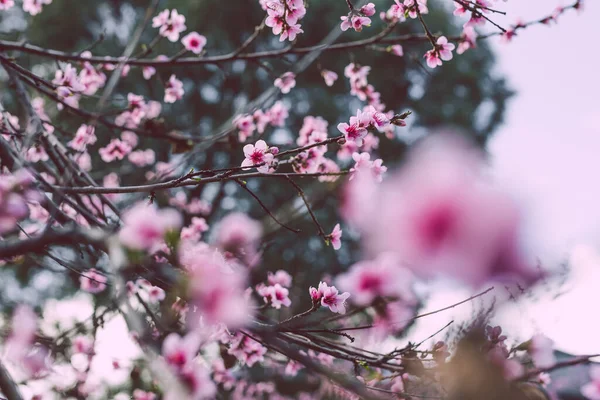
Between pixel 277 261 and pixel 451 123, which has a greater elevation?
pixel 451 123

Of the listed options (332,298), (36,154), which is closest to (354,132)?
(332,298)

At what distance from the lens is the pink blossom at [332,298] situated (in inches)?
58.3

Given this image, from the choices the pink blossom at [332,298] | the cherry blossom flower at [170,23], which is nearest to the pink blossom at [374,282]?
the pink blossom at [332,298]

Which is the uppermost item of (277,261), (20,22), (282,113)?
(20,22)

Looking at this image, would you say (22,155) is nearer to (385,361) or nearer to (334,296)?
(334,296)

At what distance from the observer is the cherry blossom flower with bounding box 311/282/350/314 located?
148 centimetres

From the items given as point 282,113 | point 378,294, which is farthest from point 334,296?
point 282,113

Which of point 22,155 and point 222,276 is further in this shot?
point 22,155

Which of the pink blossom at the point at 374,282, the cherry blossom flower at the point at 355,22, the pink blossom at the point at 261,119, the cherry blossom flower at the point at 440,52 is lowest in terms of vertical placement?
the pink blossom at the point at 374,282

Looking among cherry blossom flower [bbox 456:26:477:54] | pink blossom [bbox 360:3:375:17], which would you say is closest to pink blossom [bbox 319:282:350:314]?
pink blossom [bbox 360:3:375:17]

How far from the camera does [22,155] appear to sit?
148 centimetres

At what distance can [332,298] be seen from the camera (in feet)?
4.89

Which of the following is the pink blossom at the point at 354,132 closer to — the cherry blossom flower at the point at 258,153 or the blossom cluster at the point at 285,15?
the cherry blossom flower at the point at 258,153

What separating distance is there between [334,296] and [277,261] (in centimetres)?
431
